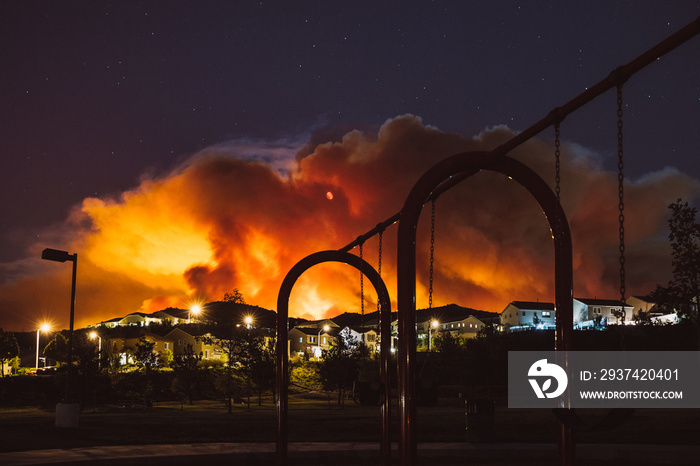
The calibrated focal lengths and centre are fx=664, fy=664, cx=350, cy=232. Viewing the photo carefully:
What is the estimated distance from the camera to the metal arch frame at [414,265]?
22.1 feet

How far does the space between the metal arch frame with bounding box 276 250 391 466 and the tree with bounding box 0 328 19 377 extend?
305 ft

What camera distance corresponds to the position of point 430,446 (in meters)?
15.7

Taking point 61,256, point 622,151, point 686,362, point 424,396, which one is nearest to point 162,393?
point 61,256

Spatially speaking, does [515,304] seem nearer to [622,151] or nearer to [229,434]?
[229,434]

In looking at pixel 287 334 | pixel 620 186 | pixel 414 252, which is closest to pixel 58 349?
pixel 287 334

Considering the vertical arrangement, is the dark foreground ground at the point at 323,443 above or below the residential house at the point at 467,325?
below

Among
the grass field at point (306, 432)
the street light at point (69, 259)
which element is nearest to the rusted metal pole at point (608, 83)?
the grass field at point (306, 432)

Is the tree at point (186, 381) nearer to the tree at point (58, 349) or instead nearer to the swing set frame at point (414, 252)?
the swing set frame at point (414, 252)

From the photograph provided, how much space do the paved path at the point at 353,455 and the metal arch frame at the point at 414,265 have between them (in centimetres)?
796

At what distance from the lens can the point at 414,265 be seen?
7.11 m

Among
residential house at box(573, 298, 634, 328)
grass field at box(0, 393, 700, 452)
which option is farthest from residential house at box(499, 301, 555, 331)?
grass field at box(0, 393, 700, 452)

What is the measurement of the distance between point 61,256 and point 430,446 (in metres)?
14.5

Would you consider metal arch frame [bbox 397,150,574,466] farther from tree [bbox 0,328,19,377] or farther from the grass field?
tree [bbox 0,328,19,377]

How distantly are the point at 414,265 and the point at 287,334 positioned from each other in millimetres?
5430
